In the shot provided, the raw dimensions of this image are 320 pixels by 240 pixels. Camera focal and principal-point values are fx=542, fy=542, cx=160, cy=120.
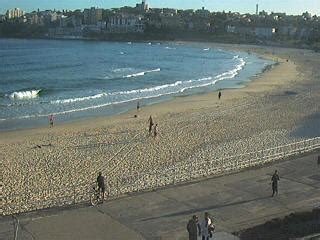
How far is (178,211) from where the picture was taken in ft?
41.9

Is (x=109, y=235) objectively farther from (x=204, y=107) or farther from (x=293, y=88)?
(x=293, y=88)

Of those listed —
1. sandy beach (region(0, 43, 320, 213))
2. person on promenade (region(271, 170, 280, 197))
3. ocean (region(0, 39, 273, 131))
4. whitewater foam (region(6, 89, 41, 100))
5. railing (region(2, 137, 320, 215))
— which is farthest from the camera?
whitewater foam (region(6, 89, 41, 100))

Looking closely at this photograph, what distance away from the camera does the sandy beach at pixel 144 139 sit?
19531 mm

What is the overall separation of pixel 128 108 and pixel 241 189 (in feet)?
79.6

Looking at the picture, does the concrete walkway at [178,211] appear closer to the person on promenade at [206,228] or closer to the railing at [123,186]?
the person on promenade at [206,228]

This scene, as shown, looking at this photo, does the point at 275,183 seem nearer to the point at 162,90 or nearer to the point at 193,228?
the point at 193,228

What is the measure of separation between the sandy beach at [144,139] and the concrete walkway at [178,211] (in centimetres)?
286

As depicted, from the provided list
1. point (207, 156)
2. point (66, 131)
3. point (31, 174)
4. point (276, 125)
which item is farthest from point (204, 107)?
point (31, 174)

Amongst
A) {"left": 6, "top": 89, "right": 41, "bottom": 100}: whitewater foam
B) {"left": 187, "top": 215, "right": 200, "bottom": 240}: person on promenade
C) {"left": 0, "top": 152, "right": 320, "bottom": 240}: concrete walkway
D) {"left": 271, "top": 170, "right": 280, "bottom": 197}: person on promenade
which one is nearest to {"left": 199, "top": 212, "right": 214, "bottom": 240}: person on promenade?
{"left": 187, "top": 215, "right": 200, "bottom": 240}: person on promenade

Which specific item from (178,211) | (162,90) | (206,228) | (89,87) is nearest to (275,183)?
(178,211)

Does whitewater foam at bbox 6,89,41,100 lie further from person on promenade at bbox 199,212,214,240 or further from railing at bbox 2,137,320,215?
person on promenade at bbox 199,212,214,240

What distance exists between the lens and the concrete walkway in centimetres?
1140

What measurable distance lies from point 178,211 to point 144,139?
1400 centimetres

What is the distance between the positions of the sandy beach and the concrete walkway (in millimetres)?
2858
